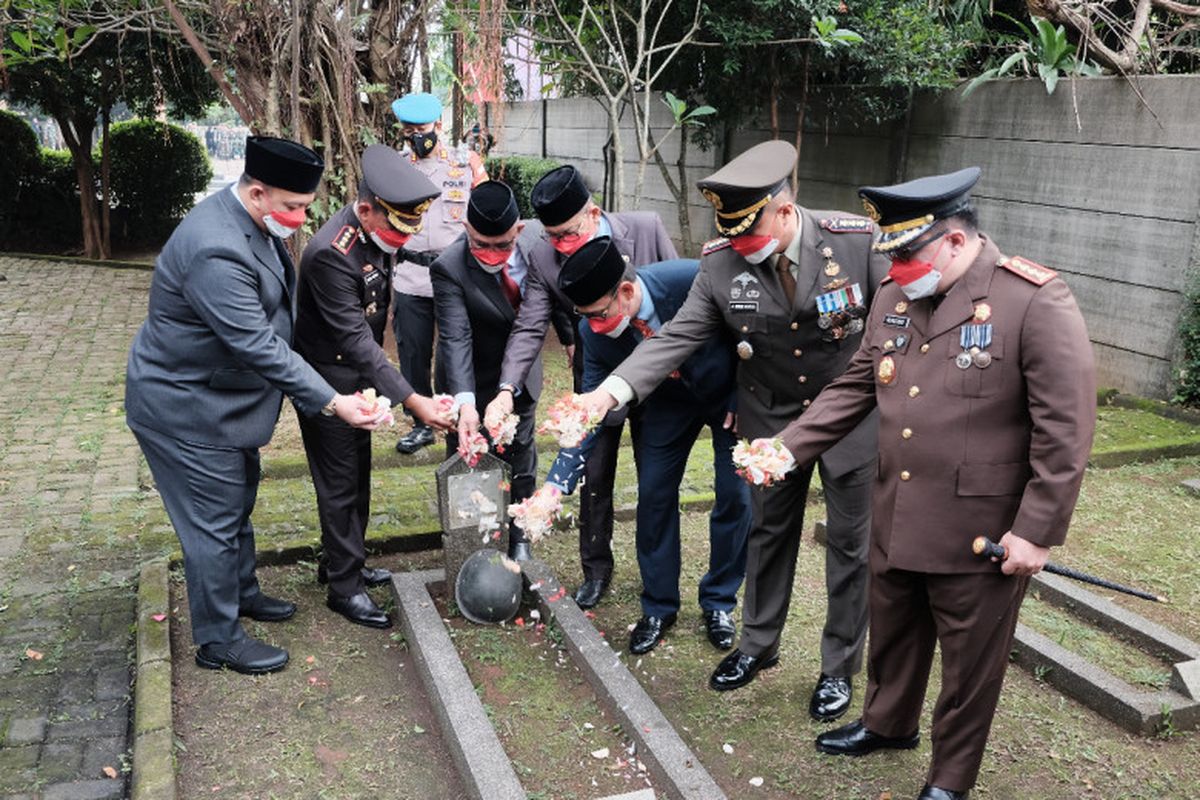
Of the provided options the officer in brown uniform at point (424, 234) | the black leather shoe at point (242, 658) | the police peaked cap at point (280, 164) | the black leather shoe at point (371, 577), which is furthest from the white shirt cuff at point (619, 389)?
the officer in brown uniform at point (424, 234)

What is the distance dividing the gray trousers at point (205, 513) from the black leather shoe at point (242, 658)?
46 mm

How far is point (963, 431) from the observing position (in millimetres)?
3041

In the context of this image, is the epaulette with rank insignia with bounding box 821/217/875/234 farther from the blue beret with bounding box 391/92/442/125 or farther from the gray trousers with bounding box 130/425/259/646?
the blue beret with bounding box 391/92/442/125

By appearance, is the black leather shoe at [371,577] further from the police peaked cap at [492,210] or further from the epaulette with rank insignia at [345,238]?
the police peaked cap at [492,210]

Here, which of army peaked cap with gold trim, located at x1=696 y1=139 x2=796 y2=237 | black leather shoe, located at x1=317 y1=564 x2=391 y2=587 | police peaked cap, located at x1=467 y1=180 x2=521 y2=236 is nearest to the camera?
army peaked cap with gold trim, located at x1=696 y1=139 x2=796 y2=237

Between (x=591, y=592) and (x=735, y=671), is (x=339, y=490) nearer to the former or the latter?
(x=591, y=592)

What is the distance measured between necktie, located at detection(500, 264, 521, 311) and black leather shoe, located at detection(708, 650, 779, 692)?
79.0 inches

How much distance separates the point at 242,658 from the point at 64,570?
157 cm

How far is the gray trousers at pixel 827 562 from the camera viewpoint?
3873 mm

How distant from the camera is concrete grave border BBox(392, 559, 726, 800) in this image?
3.41 m

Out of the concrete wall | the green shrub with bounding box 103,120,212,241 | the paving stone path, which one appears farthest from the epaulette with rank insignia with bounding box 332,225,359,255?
the green shrub with bounding box 103,120,212,241

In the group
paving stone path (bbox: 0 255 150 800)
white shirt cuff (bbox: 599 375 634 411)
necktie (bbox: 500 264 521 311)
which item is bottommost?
paving stone path (bbox: 0 255 150 800)

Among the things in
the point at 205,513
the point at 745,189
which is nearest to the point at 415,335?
the point at 205,513

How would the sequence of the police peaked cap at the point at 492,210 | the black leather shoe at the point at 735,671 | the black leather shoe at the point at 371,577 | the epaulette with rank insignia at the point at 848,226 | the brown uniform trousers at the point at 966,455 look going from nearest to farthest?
1. the brown uniform trousers at the point at 966,455
2. the epaulette with rank insignia at the point at 848,226
3. the black leather shoe at the point at 735,671
4. the police peaked cap at the point at 492,210
5. the black leather shoe at the point at 371,577
